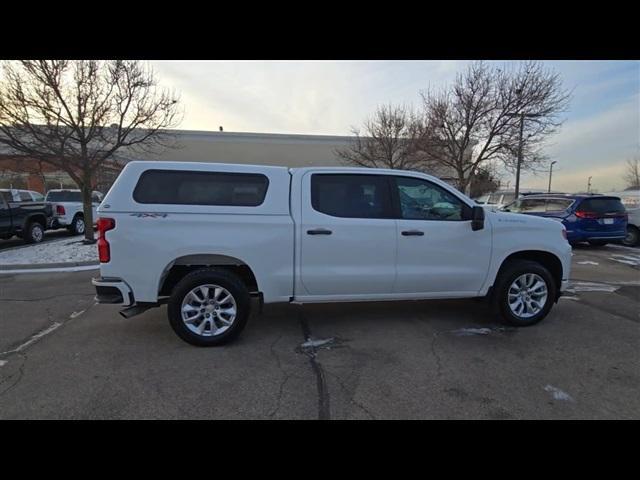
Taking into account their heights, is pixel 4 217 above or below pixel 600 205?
below

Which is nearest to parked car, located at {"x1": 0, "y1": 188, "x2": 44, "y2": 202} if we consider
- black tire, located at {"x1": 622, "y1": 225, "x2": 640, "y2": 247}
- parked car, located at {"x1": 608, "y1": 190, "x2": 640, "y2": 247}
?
parked car, located at {"x1": 608, "y1": 190, "x2": 640, "y2": 247}

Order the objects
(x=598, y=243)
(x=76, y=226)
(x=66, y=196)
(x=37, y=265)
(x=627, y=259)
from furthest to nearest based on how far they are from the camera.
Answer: (x=66, y=196), (x=76, y=226), (x=598, y=243), (x=627, y=259), (x=37, y=265)

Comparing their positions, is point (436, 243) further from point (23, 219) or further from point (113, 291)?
point (23, 219)

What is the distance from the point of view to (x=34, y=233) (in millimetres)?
10883

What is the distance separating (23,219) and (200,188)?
10.1 m

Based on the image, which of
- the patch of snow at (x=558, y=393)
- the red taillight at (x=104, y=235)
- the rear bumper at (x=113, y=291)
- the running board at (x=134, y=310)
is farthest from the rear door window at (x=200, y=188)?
the patch of snow at (x=558, y=393)

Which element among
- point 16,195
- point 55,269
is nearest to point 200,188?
point 55,269

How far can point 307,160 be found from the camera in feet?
121

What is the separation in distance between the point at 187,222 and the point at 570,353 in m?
4.31

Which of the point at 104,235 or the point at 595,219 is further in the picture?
the point at 595,219

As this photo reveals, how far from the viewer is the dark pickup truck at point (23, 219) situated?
32.8 feet

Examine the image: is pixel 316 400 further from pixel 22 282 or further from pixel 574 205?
pixel 574 205

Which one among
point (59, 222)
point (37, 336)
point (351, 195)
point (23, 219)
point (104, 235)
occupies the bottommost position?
point (37, 336)

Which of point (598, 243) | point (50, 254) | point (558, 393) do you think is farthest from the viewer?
point (598, 243)
